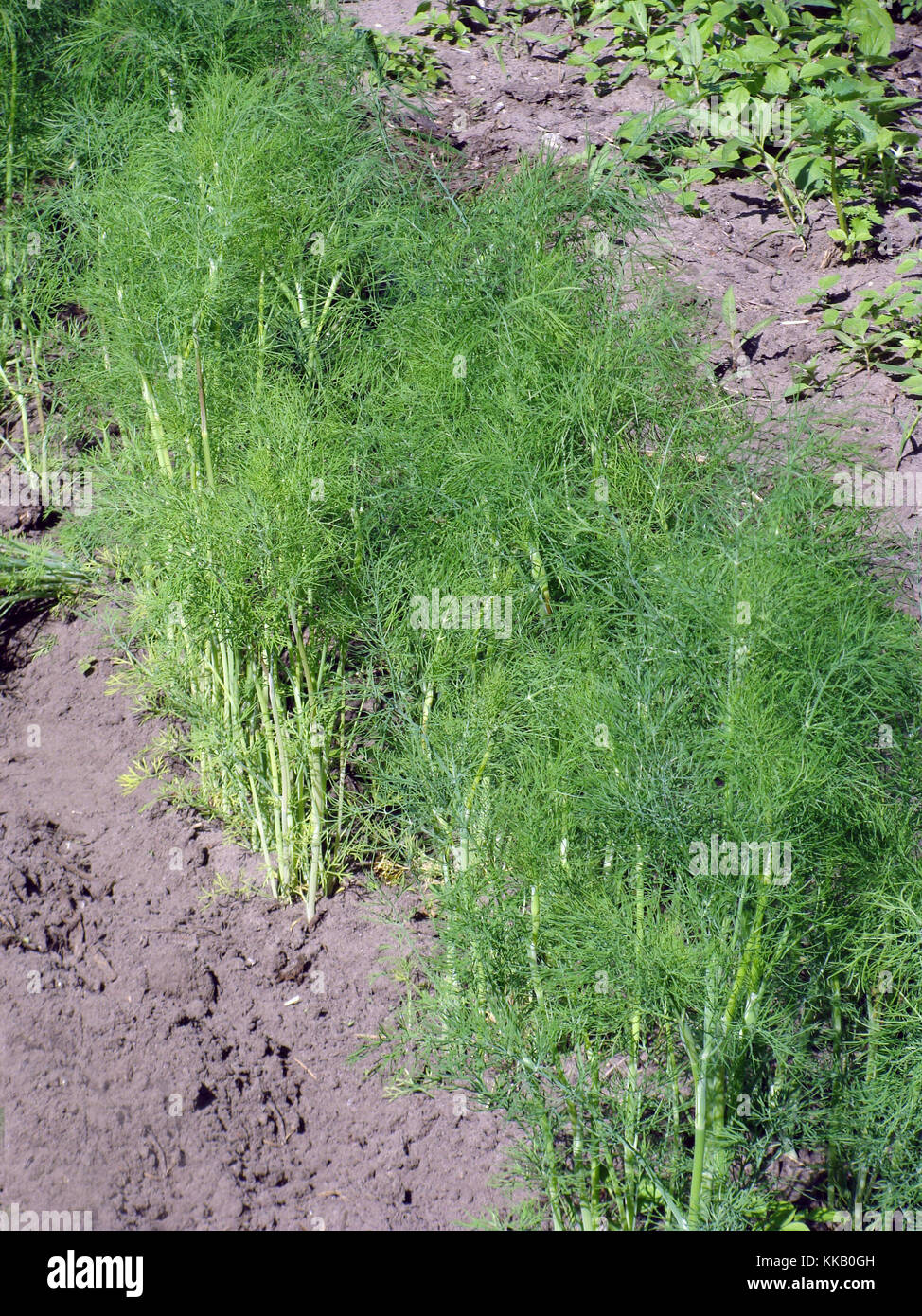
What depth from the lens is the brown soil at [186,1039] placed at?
2.57 meters

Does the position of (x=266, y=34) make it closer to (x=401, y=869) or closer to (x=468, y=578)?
(x=468, y=578)

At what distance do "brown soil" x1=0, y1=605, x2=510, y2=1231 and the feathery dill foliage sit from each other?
0.71ft

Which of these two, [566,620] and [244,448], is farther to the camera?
[244,448]

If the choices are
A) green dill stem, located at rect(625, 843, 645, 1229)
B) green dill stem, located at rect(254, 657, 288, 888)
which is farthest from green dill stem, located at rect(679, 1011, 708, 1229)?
green dill stem, located at rect(254, 657, 288, 888)

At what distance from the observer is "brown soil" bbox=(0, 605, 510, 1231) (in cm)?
257

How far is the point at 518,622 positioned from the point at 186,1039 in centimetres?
134

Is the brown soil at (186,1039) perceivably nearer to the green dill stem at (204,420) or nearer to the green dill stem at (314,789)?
the green dill stem at (314,789)

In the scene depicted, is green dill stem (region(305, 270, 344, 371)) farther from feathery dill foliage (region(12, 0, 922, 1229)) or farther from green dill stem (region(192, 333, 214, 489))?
green dill stem (region(192, 333, 214, 489))

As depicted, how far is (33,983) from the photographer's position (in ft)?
9.25

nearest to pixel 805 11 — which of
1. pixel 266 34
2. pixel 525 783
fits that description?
pixel 266 34

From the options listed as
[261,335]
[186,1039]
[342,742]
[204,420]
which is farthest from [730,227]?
[186,1039]

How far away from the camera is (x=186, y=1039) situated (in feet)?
9.20

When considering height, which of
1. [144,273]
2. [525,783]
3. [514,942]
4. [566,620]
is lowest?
[514,942]
